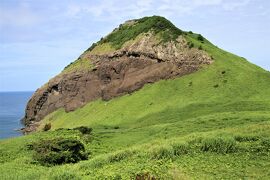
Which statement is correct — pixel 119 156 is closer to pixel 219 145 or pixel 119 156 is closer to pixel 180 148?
pixel 180 148

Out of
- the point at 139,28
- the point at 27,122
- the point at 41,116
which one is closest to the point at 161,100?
the point at 139,28

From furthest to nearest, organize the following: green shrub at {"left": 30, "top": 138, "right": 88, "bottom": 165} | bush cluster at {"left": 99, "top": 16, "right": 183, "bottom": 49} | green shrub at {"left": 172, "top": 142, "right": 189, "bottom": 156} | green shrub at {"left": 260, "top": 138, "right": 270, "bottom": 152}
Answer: bush cluster at {"left": 99, "top": 16, "right": 183, "bottom": 49} < green shrub at {"left": 30, "top": 138, "right": 88, "bottom": 165} < green shrub at {"left": 172, "top": 142, "right": 189, "bottom": 156} < green shrub at {"left": 260, "top": 138, "right": 270, "bottom": 152}

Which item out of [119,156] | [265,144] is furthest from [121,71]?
[265,144]

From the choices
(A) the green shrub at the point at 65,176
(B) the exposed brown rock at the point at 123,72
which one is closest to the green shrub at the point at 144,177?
(A) the green shrub at the point at 65,176

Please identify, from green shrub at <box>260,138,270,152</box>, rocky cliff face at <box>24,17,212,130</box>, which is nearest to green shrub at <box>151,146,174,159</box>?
green shrub at <box>260,138,270,152</box>

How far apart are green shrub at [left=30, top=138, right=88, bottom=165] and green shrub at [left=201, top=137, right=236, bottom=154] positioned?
14.4 meters

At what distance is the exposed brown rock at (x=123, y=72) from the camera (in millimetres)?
95312

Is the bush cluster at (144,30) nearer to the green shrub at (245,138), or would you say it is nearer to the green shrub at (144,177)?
the green shrub at (245,138)

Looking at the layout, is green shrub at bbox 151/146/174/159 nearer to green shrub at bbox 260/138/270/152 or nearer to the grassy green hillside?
the grassy green hillside

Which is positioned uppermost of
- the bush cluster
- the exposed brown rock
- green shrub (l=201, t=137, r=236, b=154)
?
the bush cluster

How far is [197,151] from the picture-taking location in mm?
36188

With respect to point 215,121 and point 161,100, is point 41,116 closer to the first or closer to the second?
point 161,100

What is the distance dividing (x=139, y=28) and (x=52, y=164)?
2804 inches

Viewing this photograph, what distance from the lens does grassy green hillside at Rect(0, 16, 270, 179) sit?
32969 millimetres
